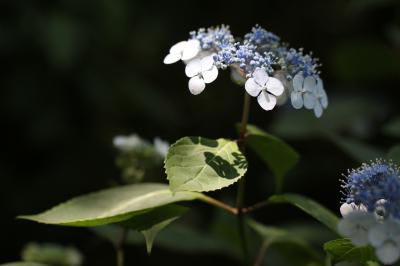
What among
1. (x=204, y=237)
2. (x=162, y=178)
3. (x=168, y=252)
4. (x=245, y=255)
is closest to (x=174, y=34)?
(x=162, y=178)

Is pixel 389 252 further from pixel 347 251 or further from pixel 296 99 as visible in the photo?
pixel 296 99

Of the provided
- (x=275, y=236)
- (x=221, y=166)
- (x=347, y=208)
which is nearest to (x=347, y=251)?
(x=347, y=208)

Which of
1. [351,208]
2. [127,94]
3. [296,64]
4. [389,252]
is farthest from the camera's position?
[127,94]

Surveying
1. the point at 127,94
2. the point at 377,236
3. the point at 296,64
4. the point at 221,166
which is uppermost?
the point at 127,94

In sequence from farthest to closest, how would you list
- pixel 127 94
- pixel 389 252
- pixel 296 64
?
pixel 127 94 → pixel 296 64 → pixel 389 252

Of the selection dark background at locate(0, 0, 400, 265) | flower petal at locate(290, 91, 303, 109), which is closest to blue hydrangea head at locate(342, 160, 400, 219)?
flower petal at locate(290, 91, 303, 109)

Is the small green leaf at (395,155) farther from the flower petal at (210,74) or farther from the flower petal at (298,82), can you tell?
the flower petal at (210,74)
